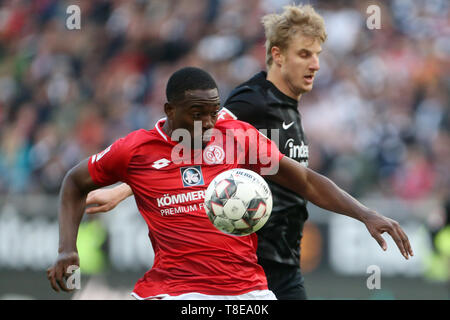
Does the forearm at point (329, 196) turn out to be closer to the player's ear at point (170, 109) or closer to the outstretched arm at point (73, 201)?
the player's ear at point (170, 109)

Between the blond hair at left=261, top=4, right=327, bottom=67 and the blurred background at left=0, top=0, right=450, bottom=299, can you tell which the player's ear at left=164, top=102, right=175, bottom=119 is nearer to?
the blond hair at left=261, top=4, right=327, bottom=67

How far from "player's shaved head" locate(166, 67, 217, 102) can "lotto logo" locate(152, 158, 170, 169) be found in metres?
0.37

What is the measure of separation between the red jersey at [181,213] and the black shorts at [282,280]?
0.97 metres

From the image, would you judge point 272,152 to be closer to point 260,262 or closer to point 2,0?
point 260,262

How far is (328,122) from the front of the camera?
11.0m

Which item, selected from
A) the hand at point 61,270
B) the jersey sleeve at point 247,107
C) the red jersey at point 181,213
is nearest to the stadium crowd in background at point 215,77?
the jersey sleeve at point 247,107

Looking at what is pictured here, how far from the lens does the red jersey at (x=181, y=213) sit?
4480 millimetres

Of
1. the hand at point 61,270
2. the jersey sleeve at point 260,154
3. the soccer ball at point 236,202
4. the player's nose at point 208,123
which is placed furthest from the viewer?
the jersey sleeve at point 260,154

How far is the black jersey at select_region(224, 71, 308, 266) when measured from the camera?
562 cm

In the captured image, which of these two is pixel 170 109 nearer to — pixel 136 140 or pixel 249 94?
pixel 136 140

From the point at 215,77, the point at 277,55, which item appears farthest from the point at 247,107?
the point at 215,77

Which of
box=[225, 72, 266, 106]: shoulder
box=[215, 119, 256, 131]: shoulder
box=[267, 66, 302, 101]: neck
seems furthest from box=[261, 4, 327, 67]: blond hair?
box=[215, 119, 256, 131]: shoulder

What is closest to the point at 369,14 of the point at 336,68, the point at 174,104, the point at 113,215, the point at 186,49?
the point at 336,68

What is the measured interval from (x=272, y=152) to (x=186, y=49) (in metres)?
8.52
